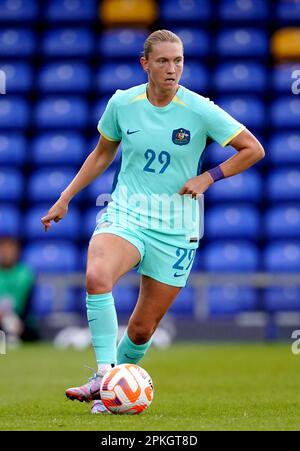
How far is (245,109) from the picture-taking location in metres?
16.7

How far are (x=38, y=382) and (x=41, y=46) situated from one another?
10.7 metres

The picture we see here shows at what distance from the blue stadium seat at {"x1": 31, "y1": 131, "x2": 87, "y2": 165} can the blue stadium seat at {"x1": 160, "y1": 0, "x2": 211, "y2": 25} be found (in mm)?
2604

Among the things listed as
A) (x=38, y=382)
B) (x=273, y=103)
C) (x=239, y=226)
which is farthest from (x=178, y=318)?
(x=38, y=382)

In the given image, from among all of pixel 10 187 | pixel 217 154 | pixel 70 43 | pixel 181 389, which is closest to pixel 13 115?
pixel 10 187

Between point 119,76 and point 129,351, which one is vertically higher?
point 119,76

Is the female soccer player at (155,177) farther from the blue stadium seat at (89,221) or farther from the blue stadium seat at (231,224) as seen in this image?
the blue stadium seat at (89,221)

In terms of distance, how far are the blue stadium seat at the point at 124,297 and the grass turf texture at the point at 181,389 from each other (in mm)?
949

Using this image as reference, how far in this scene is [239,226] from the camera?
619 inches

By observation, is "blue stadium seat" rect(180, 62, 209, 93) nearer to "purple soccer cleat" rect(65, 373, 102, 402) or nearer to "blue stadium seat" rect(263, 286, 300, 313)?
"blue stadium seat" rect(263, 286, 300, 313)

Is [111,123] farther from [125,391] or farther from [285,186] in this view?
[285,186]

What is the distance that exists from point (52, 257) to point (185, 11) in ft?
16.7

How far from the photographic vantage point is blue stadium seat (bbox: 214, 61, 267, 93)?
17281 mm

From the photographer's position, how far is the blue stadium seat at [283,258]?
15.3m
